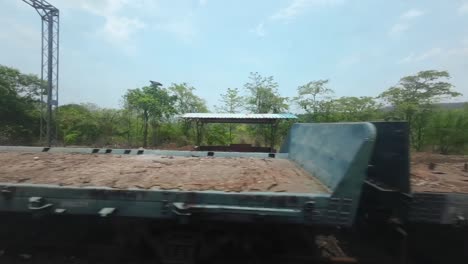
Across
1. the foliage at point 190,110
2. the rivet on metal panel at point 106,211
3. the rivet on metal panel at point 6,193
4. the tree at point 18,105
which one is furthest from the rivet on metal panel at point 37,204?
the tree at point 18,105

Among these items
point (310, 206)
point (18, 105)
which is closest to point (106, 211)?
point (310, 206)

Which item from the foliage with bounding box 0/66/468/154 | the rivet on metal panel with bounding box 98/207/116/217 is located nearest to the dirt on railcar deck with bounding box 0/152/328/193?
the rivet on metal panel with bounding box 98/207/116/217

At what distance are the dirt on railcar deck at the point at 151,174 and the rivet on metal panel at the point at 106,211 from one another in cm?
19

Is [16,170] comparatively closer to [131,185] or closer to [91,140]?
[131,185]

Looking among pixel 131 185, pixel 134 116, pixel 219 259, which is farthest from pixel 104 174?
pixel 134 116

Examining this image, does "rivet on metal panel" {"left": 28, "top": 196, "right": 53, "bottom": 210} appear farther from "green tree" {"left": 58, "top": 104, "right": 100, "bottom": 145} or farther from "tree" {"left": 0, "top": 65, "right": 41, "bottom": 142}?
"tree" {"left": 0, "top": 65, "right": 41, "bottom": 142}

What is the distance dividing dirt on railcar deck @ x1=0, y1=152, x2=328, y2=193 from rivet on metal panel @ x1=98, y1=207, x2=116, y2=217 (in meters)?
0.19

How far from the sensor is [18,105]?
1906 centimetres

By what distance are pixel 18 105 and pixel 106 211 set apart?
68.4 ft

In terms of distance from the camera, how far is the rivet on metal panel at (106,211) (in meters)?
2.27

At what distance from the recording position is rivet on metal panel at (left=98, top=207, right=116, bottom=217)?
2.27 metres

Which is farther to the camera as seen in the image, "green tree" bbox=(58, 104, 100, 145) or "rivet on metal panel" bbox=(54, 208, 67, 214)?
"green tree" bbox=(58, 104, 100, 145)

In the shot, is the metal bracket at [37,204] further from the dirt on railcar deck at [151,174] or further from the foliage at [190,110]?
the foliage at [190,110]

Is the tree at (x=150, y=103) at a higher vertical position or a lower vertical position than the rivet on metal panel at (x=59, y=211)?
higher
